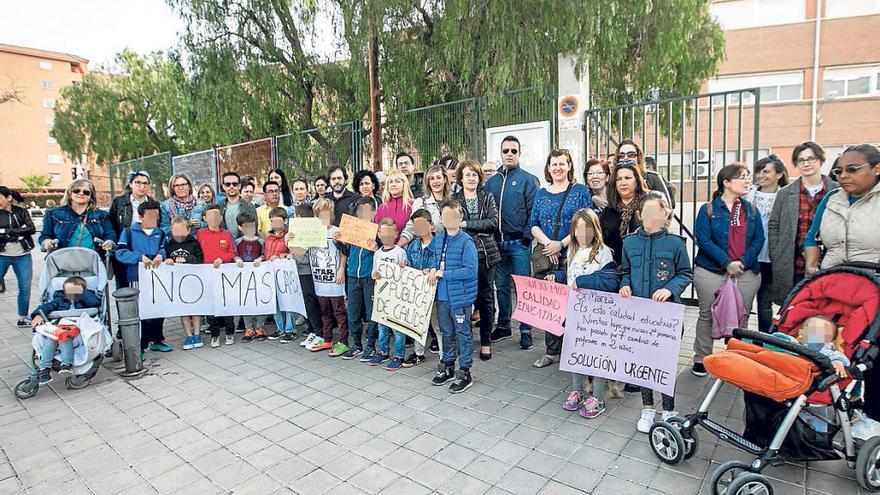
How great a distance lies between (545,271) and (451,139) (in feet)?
17.1

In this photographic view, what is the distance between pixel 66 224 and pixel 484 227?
4919 mm

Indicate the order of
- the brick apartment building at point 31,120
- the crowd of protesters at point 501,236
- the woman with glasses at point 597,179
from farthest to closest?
the brick apartment building at point 31,120 → the woman with glasses at point 597,179 → the crowd of protesters at point 501,236

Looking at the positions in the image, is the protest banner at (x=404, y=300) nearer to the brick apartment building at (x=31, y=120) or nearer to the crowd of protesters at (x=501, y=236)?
the crowd of protesters at (x=501, y=236)

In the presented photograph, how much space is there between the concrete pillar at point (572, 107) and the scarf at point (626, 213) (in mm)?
3290

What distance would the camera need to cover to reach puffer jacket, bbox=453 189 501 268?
208 inches

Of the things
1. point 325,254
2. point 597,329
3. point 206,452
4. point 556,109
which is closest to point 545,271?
point 597,329

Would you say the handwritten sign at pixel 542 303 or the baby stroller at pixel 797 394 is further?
the handwritten sign at pixel 542 303

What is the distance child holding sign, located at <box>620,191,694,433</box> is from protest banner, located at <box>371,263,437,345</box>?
6.17 feet

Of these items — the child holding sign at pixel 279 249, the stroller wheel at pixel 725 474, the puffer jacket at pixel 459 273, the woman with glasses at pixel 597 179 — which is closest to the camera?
the stroller wheel at pixel 725 474

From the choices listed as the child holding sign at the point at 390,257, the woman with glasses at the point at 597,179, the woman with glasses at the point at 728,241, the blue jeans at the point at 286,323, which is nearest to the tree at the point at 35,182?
the blue jeans at the point at 286,323

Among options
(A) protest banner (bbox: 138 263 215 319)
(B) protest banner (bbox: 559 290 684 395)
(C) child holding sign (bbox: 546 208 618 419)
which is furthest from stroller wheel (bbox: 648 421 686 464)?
(A) protest banner (bbox: 138 263 215 319)

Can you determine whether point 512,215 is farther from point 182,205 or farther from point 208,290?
point 182,205

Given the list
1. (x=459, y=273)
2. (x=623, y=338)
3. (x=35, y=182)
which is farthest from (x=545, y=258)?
(x=35, y=182)

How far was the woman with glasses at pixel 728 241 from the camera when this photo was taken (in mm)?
4477
